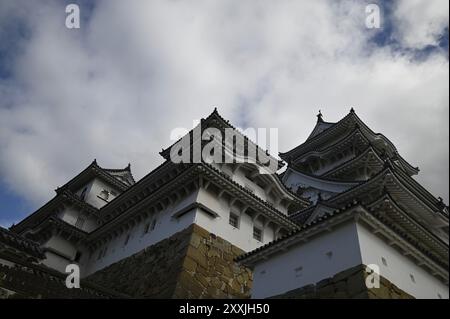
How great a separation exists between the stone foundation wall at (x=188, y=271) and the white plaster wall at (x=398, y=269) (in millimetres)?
7959

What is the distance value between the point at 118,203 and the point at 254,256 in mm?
14865

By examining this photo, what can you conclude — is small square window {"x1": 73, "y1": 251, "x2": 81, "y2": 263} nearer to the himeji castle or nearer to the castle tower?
the himeji castle

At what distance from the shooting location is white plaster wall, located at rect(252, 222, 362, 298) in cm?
1148

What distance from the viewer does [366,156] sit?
3194cm

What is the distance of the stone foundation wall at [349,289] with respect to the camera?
1039 centimetres

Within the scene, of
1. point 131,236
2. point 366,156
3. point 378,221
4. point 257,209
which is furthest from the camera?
point 366,156

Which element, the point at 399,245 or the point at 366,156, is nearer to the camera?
the point at 399,245

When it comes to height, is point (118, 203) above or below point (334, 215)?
above

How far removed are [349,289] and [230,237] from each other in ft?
31.0

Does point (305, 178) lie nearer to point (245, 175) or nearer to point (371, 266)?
point (245, 175)

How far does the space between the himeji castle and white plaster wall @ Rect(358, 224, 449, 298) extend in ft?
0.16
